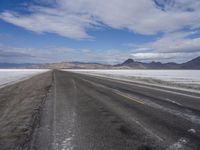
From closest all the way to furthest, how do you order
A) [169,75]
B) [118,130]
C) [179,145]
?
[179,145] < [118,130] < [169,75]

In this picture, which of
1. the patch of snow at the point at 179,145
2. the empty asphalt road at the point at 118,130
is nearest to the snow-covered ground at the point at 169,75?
the empty asphalt road at the point at 118,130

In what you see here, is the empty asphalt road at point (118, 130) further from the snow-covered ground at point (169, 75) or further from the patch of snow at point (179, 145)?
the snow-covered ground at point (169, 75)

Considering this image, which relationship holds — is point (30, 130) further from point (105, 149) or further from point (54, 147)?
point (105, 149)

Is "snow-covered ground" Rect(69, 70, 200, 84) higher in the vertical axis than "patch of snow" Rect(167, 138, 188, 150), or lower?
lower

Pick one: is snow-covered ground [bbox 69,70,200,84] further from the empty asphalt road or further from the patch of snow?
the patch of snow

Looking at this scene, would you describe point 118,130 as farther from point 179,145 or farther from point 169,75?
point 169,75

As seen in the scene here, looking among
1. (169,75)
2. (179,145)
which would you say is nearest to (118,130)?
(179,145)

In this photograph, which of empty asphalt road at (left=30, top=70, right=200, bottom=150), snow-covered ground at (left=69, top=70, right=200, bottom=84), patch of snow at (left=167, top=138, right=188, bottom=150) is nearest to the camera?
patch of snow at (left=167, top=138, right=188, bottom=150)

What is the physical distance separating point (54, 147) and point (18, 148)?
0.82 m

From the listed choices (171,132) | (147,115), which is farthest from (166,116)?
(171,132)

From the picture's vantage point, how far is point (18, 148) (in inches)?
201

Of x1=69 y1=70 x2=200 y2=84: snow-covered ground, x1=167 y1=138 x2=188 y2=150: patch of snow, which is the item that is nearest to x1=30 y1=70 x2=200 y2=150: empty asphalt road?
x1=167 y1=138 x2=188 y2=150: patch of snow

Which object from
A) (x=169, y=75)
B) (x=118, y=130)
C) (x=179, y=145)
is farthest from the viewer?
(x=169, y=75)

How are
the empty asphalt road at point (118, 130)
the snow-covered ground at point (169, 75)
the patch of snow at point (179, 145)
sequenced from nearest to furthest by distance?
the patch of snow at point (179, 145), the empty asphalt road at point (118, 130), the snow-covered ground at point (169, 75)
